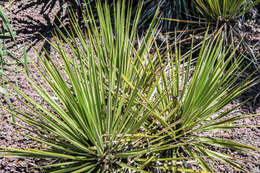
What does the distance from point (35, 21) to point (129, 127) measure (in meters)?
1.88

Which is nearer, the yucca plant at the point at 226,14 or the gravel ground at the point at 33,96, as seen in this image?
the gravel ground at the point at 33,96

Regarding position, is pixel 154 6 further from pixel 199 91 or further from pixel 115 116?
pixel 115 116

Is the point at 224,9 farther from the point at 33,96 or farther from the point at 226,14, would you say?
the point at 33,96

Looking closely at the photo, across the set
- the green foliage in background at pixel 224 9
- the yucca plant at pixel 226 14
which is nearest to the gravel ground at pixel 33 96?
the yucca plant at pixel 226 14

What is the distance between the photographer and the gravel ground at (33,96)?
1369 millimetres

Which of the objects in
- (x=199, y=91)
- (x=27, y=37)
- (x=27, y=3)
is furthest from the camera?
(x=27, y=3)

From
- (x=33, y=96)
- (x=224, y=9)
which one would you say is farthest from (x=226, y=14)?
(x=33, y=96)

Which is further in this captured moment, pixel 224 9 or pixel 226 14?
pixel 226 14

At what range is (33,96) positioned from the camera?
5.81 feet

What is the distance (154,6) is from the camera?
7.88ft

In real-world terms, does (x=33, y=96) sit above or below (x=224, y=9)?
below

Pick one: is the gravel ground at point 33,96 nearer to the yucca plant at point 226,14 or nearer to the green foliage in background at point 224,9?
the yucca plant at point 226,14

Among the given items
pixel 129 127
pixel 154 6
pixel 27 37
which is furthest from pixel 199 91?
pixel 27 37

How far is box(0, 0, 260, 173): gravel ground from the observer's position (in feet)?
4.49
